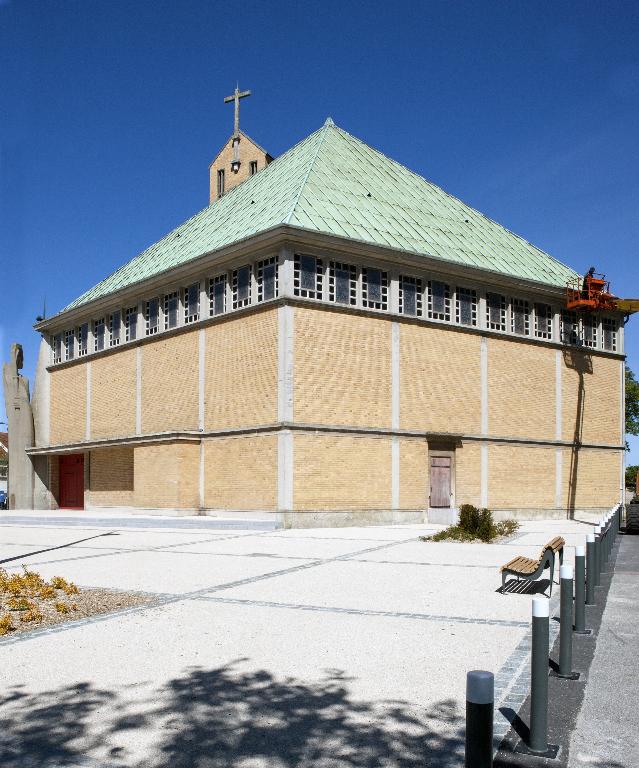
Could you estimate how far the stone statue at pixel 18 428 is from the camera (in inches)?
1678

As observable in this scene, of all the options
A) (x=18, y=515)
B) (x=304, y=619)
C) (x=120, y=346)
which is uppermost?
(x=120, y=346)

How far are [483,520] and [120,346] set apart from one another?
74.1ft

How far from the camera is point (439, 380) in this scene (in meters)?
32.5

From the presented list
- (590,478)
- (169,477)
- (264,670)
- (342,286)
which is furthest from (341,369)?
(264,670)

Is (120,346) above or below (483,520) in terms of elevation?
above

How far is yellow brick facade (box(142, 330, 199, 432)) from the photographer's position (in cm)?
3312

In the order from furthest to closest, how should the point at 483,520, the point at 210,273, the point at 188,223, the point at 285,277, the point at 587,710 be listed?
the point at 188,223 < the point at 210,273 < the point at 285,277 < the point at 483,520 < the point at 587,710

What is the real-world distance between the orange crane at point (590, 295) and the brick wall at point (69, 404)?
24588 millimetres

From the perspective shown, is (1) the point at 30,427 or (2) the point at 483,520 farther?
(1) the point at 30,427

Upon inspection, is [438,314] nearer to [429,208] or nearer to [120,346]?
[429,208]

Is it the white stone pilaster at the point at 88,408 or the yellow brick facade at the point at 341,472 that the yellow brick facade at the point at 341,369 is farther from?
the white stone pilaster at the point at 88,408

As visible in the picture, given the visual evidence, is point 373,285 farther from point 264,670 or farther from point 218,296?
point 264,670

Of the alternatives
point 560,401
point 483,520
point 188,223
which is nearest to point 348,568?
point 483,520

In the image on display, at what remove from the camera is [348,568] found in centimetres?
1444
